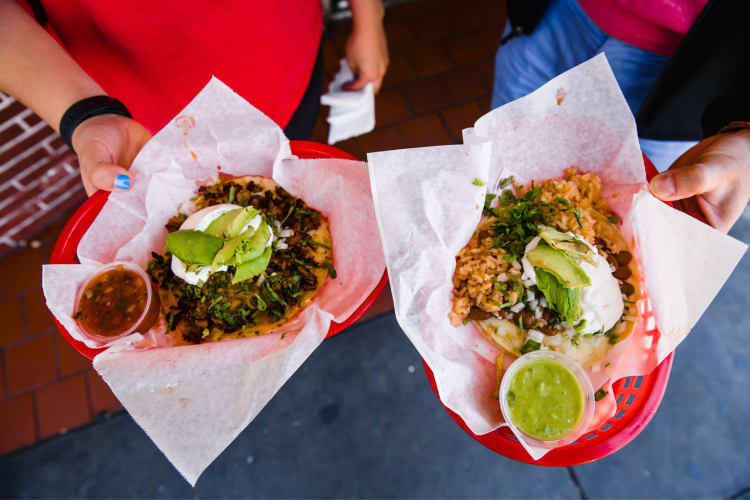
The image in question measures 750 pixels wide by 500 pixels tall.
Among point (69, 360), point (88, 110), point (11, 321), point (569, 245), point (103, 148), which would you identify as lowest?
point (69, 360)

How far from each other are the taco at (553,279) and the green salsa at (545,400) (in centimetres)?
15

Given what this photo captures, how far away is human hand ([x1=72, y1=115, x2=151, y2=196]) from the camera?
1934 mm

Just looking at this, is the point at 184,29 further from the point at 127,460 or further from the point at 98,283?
the point at 127,460

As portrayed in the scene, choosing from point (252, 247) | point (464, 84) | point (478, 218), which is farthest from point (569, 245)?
point (464, 84)

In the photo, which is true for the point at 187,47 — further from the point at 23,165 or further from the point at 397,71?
the point at 397,71

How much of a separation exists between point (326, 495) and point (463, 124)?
3028 millimetres

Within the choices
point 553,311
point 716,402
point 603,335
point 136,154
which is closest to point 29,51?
point 136,154

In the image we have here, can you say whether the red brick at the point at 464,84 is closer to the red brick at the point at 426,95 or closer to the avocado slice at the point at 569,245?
the red brick at the point at 426,95

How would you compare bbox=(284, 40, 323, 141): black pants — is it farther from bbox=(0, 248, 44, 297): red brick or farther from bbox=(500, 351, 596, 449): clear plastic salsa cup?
bbox=(0, 248, 44, 297): red brick

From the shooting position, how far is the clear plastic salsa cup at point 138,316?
74.4 inches

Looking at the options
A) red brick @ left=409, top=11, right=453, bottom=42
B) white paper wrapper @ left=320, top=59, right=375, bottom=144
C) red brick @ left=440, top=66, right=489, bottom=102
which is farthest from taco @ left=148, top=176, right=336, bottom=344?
red brick @ left=409, top=11, right=453, bottom=42

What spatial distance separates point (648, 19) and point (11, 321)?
4.33 m

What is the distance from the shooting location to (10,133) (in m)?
3.13

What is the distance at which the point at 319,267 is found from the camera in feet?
7.04
